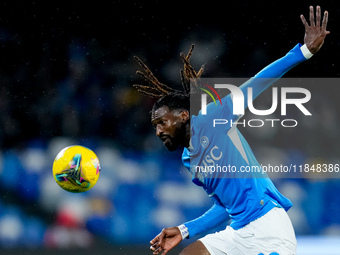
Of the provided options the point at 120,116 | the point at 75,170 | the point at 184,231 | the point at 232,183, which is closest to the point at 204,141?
the point at 232,183

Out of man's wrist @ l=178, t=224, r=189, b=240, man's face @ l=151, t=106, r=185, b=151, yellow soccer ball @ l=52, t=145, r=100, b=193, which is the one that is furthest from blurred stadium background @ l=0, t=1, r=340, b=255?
man's face @ l=151, t=106, r=185, b=151

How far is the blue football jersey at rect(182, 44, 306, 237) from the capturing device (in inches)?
125

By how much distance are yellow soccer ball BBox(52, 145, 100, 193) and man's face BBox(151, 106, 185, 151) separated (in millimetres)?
692

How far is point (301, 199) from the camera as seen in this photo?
740 centimetres

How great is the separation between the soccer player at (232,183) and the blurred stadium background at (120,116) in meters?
3.51

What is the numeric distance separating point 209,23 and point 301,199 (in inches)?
120

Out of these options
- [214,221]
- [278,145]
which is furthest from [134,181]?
[214,221]

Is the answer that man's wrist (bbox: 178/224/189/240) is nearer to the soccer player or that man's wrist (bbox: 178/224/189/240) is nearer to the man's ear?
the soccer player

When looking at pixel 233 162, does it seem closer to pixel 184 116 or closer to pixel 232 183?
pixel 232 183

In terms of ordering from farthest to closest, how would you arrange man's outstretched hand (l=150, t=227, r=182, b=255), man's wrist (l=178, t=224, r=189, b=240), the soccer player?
man's wrist (l=178, t=224, r=189, b=240)
man's outstretched hand (l=150, t=227, r=182, b=255)
the soccer player

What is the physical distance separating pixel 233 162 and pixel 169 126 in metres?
0.50

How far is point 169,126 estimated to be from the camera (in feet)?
11.5

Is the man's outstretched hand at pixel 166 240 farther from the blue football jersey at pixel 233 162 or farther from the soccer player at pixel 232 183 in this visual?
the blue football jersey at pixel 233 162

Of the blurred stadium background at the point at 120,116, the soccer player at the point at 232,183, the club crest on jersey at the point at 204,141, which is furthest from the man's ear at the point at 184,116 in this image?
the blurred stadium background at the point at 120,116
